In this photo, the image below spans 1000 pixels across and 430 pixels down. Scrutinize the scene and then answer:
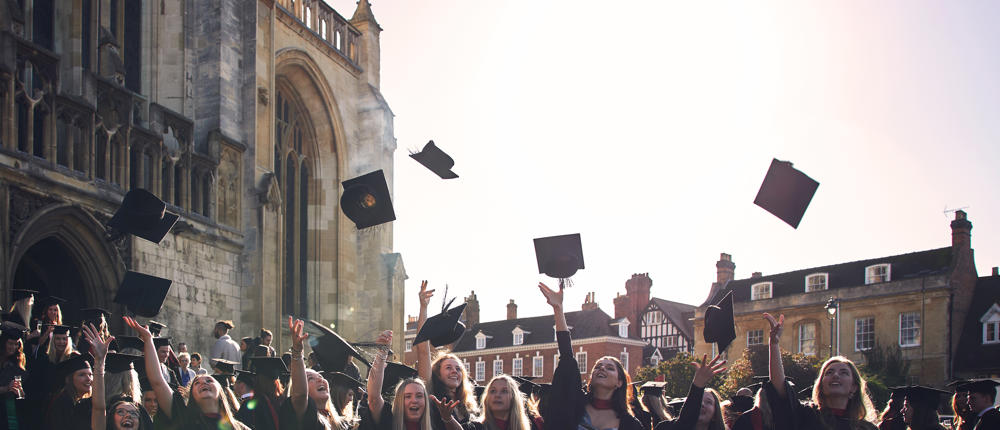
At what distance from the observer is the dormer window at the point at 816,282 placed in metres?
45.1

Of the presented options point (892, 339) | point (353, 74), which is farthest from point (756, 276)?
point (353, 74)

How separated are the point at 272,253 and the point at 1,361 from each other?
38.0 feet

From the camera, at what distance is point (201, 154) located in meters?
15.6

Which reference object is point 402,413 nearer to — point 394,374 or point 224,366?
point 394,374

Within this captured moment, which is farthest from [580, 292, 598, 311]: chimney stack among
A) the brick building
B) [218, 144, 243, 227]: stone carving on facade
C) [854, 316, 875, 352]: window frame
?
[218, 144, 243, 227]: stone carving on facade

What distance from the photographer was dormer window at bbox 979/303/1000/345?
38375 mm

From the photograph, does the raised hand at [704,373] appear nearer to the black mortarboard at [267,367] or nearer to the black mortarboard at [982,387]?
the black mortarboard at [982,387]

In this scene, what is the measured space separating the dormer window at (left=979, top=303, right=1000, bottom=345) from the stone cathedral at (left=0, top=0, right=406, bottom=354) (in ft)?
88.1

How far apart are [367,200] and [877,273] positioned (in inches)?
1446

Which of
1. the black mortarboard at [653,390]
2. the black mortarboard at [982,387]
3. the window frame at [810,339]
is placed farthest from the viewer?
the window frame at [810,339]

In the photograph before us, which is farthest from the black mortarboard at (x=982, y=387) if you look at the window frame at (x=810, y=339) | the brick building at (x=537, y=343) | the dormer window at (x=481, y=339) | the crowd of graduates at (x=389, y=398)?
the dormer window at (x=481, y=339)

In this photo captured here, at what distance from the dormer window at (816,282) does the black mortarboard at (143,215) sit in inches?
1536

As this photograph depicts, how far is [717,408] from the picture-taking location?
6.47m

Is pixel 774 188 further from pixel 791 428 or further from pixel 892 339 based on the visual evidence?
pixel 892 339
